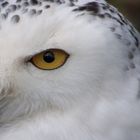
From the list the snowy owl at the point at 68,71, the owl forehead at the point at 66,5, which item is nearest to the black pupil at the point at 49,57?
the snowy owl at the point at 68,71

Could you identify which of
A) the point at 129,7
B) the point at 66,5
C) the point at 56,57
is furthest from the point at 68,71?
the point at 129,7

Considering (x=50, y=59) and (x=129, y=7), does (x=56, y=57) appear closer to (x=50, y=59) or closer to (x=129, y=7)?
(x=50, y=59)

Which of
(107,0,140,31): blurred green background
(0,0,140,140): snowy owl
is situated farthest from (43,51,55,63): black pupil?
(107,0,140,31): blurred green background

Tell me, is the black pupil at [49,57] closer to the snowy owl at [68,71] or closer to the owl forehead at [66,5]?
the snowy owl at [68,71]

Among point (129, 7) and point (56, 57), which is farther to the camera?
point (129, 7)

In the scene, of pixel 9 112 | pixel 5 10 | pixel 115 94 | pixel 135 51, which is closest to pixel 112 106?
pixel 115 94

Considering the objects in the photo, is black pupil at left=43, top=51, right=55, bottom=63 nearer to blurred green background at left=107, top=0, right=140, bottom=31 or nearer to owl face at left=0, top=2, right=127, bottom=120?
owl face at left=0, top=2, right=127, bottom=120

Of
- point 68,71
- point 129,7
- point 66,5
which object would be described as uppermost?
point 66,5
